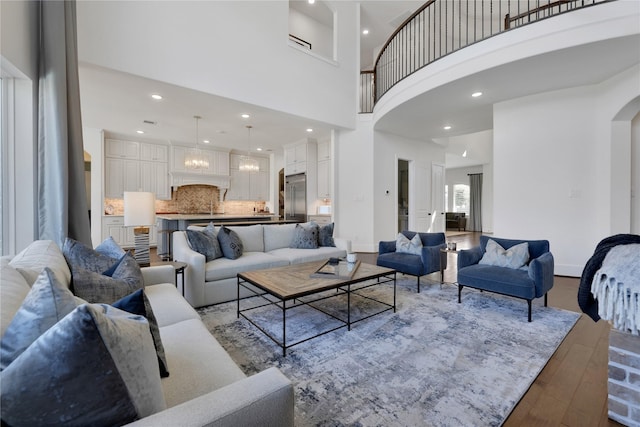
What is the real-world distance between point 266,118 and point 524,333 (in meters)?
5.02

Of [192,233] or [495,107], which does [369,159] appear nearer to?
[495,107]

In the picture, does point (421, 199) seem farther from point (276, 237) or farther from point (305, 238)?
point (276, 237)

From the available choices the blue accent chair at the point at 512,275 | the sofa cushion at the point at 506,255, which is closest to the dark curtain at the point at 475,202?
the blue accent chair at the point at 512,275

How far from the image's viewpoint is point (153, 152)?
7262 mm

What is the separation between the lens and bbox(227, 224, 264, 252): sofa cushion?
12.4 feet

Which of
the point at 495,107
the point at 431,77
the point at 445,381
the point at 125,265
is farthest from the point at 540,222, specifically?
the point at 125,265

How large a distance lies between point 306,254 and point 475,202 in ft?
33.7

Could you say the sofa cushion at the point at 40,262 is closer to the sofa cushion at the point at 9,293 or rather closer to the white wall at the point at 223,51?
the sofa cushion at the point at 9,293

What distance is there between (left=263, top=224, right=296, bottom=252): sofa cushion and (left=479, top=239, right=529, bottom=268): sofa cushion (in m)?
2.54

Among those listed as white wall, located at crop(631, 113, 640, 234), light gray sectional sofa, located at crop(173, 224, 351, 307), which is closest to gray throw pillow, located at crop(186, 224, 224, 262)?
light gray sectional sofa, located at crop(173, 224, 351, 307)

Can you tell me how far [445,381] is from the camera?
172cm

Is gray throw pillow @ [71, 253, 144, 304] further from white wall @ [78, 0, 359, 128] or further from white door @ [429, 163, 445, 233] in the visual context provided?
white door @ [429, 163, 445, 233]

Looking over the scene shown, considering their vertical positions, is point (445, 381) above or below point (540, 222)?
below

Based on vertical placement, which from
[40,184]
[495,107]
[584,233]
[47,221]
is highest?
[495,107]
